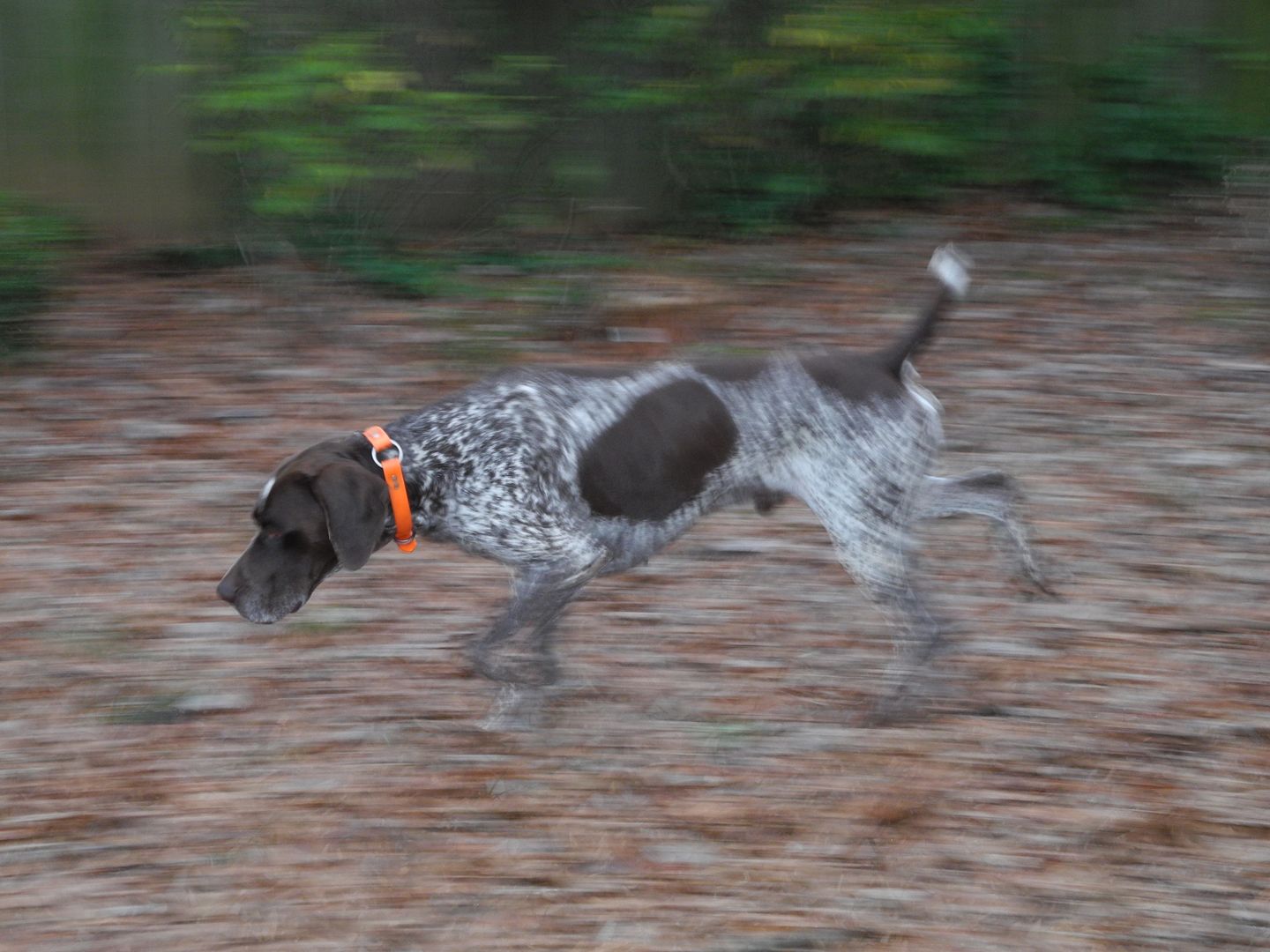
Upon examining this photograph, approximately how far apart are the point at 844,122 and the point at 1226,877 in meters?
5.71

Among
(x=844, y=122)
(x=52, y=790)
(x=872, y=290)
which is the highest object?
(x=844, y=122)

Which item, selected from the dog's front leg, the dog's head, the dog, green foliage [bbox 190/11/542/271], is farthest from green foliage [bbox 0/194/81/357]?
the dog's front leg

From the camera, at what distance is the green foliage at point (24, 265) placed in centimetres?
719

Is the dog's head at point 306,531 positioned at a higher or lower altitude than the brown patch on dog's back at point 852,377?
lower

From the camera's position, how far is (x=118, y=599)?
18.0 feet

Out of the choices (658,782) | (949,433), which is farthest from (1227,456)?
(658,782)

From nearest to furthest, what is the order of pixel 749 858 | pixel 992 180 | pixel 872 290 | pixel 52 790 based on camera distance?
pixel 749 858
pixel 52 790
pixel 872 290
pixel 992 180

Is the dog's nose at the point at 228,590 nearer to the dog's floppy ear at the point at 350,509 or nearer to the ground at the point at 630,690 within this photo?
the dog's floppy ear at the point at 350,509

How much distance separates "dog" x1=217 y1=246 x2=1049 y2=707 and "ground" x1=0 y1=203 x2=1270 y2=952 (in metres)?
0.42

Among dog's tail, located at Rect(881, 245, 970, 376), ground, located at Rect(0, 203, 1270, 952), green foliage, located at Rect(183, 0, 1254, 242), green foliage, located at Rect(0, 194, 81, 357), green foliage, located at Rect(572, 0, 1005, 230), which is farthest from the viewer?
green foliage, located at Rect(572, 0, 1005, 230)

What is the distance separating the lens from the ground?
3.80 metres

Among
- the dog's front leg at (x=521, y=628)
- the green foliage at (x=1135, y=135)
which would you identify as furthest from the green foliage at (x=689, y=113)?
the dog's front leg at (x=521, y=628)

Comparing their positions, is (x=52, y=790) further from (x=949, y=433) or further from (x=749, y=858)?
(x=949, y=433)

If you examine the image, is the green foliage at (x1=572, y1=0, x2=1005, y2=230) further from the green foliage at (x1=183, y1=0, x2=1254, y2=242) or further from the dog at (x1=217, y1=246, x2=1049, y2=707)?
the dog at (x1=217, y1=246, x2=1049, y2=707)
